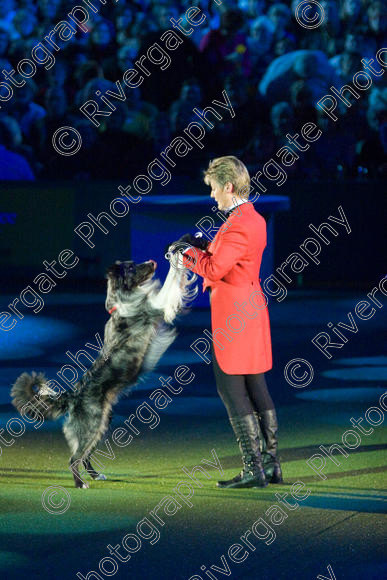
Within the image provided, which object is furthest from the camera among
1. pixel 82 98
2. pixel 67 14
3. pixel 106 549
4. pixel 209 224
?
pixel 67 14

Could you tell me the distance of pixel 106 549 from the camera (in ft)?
17.8

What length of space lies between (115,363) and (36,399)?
0.54 m

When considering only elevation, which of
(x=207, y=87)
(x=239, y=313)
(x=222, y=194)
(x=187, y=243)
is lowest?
(x=239, y=313)

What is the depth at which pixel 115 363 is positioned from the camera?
6.64 meters

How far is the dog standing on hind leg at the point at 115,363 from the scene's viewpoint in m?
6.54

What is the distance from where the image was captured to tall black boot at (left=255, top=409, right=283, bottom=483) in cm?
661

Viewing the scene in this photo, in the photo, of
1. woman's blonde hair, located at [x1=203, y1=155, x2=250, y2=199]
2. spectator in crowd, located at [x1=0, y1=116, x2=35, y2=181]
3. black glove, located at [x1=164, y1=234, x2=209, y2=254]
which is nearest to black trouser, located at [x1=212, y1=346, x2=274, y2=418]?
black glove, located at [x1=164, y1=234, x2=209, y2=254]

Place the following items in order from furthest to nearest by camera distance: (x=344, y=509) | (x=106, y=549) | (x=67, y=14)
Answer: (x=67, y=14)
(x=344, y=509)
(x=106, y=549)

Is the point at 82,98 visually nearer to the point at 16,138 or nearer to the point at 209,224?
the point at 16,138

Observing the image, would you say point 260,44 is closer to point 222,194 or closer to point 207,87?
point 207,87

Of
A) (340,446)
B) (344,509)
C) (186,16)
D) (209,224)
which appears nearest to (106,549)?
(344,509)

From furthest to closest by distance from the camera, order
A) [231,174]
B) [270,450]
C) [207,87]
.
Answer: [207,87], [270,450], [231,174]

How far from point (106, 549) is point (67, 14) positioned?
538 inches

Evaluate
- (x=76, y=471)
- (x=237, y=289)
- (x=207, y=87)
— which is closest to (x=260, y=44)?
(x=207, y=87)
